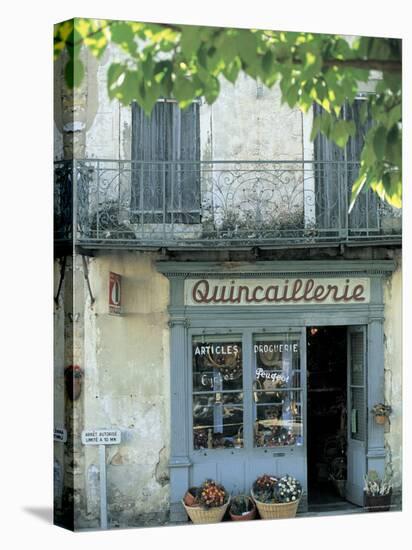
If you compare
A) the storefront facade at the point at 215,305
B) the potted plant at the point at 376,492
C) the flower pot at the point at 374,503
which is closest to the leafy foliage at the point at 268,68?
the storefront facade at the point at 215,305

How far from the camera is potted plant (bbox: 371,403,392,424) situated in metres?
9.98

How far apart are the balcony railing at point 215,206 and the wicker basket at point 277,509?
2016mm

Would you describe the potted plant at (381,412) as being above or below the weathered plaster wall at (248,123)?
below

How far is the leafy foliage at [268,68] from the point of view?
29.4ft

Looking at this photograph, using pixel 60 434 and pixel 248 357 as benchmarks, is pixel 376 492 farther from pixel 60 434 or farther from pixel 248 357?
pixel 60 434

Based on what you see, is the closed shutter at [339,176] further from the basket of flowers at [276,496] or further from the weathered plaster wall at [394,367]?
the basket of flowers at [276,496]

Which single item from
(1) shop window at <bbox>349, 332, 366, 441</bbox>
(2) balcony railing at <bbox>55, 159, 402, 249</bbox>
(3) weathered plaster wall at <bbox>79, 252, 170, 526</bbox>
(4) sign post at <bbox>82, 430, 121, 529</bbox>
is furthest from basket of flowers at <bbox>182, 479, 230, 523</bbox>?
(2) balcony railing at <bbox>55, 159, 402, 249</bbox>

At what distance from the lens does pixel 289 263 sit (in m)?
9.66

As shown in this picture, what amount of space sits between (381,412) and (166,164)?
2686 mm

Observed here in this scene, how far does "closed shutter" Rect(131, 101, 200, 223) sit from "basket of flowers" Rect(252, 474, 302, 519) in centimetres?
213

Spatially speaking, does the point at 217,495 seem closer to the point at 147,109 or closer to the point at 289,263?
the point at 289,263

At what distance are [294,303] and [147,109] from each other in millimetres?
1919

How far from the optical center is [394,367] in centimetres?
1000

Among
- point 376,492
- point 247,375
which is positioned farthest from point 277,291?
point 376,492
